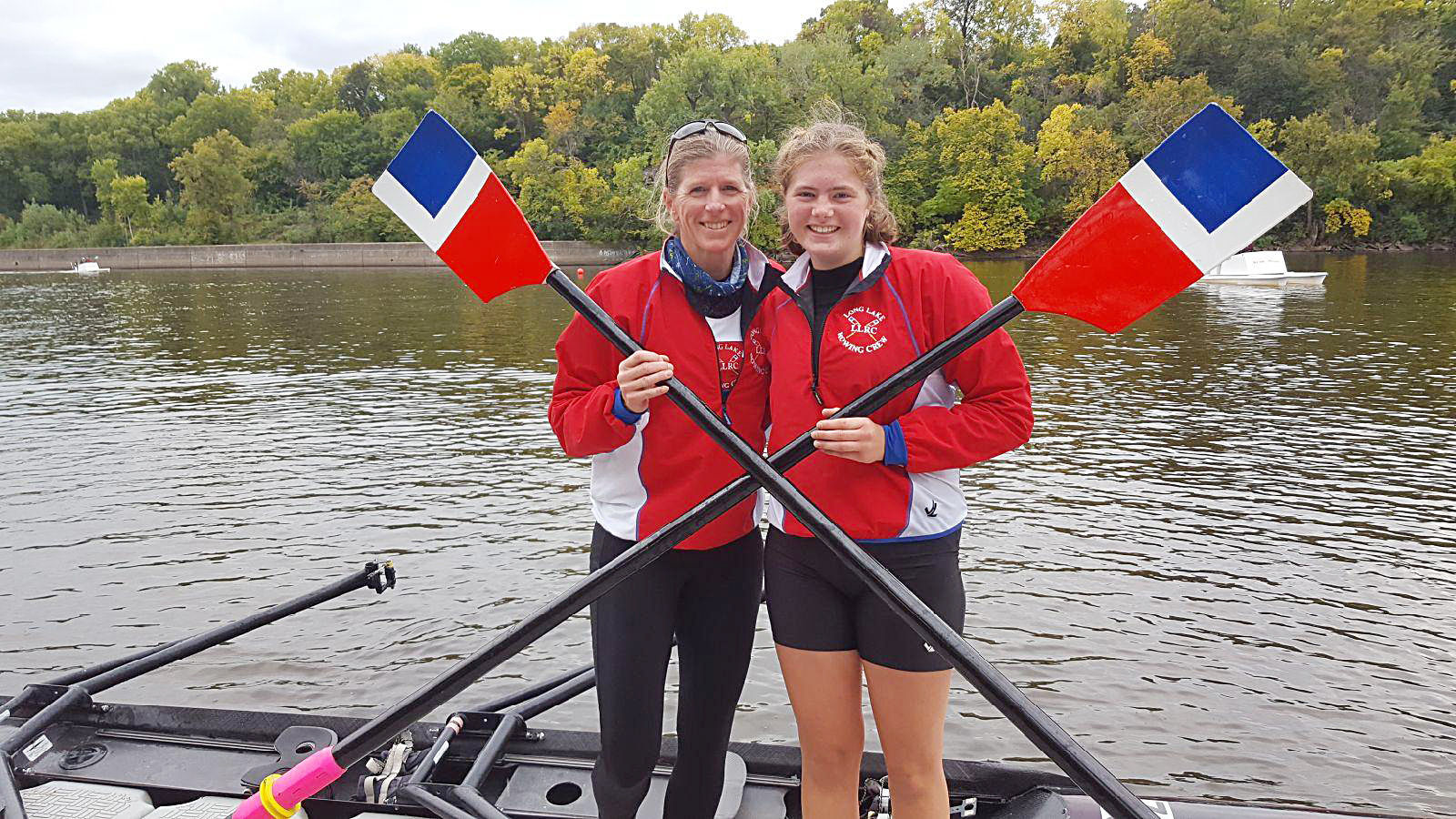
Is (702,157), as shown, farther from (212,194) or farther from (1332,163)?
(212,194)

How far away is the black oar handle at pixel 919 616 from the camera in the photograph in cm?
204

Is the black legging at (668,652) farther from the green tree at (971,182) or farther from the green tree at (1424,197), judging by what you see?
the green tree at (1424,197)

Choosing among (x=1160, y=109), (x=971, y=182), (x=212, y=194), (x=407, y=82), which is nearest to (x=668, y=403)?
(x=971, y=182)

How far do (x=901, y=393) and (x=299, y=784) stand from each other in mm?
1921

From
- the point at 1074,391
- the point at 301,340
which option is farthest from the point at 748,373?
the point at 301,340

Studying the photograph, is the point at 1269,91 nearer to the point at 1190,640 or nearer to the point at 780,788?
the point at 1190,640

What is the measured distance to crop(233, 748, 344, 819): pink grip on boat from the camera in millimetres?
2438

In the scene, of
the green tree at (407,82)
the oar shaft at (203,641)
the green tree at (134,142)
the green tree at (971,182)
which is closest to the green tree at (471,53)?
the green tree at (407,82)

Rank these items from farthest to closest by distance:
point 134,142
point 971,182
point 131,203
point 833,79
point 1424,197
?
point 134,142 < point 131,203 < point 833,79 < point 971,182 < point 1424,197

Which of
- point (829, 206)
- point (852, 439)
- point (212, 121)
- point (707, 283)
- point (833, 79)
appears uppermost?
point (212, 121)

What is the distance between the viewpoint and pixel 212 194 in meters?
64.7

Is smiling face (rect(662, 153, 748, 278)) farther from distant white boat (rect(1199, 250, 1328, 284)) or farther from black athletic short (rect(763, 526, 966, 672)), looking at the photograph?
distant white boat (rect(1199, 250, 1328, 284))

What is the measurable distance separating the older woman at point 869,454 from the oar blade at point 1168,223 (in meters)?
0.35

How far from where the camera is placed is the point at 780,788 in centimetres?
338
